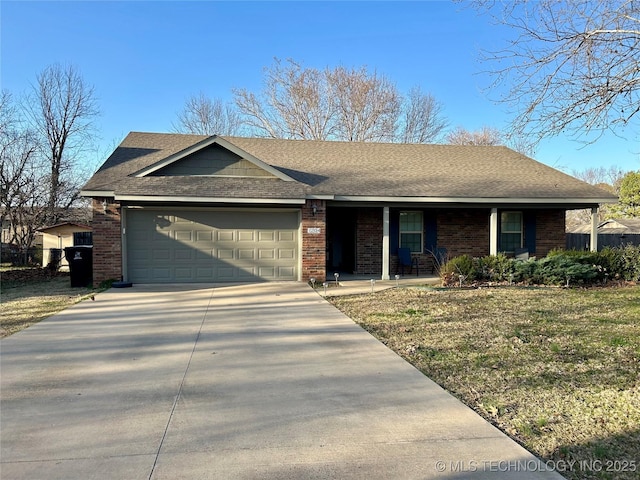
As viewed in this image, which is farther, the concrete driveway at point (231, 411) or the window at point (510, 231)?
the window at point (510, 231)

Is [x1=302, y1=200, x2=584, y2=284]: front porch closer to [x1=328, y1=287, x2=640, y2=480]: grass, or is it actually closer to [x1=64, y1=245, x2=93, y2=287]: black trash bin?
[x1=328, y1=287, x2=640, y2=480]: grass

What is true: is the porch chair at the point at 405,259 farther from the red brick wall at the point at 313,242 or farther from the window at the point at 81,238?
the window at the point at 81,238

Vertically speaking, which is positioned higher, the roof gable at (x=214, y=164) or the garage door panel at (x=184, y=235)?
the roof gable at (x=214, y=164)

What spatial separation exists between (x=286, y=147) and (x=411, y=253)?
6.27 meters

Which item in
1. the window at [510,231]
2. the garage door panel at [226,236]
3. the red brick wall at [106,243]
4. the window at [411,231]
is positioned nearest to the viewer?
the red brick wall at [106,243]

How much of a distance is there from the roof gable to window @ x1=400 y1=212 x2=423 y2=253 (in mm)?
4496

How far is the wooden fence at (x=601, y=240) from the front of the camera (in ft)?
64.6

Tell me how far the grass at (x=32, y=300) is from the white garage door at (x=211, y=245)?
5.99 ft

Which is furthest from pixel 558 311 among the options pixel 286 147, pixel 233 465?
pixel 286 147

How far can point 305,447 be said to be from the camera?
11.4 feet

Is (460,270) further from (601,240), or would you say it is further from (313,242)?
(601,240)

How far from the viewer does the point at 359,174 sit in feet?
50.2

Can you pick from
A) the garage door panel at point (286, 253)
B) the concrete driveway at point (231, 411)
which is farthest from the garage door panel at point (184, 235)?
the concrete driveway at point (231, 411)

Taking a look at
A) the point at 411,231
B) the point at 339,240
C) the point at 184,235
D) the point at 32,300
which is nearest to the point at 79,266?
the point at 32,300
